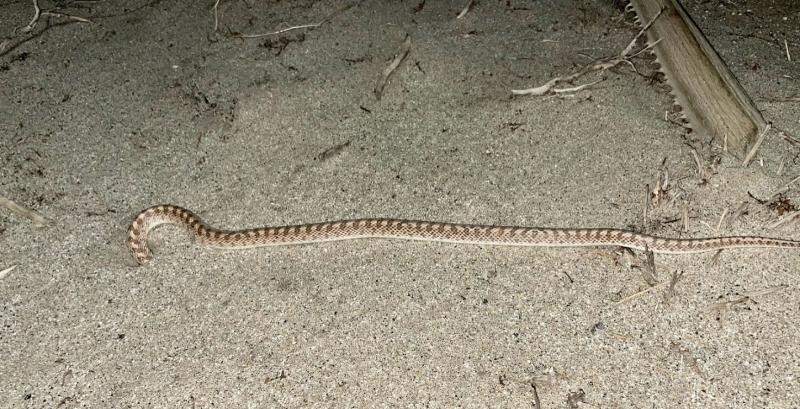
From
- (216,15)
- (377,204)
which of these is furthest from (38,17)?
(377,204)

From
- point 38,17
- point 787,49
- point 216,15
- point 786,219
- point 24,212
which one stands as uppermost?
point 38,17

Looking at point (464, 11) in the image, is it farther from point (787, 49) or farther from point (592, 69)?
point (787, 49)

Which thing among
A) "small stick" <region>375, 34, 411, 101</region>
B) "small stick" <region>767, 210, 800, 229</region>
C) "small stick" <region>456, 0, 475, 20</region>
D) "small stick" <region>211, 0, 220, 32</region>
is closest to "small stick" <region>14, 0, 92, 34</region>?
"small stick" <region>211, 0, 220, 32</region>

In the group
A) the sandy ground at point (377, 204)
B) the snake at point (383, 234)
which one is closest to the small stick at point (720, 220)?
the sandy ground at point (377, 204)

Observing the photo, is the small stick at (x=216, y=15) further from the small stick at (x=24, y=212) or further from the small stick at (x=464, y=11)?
the small stick at (x=24, y=212)

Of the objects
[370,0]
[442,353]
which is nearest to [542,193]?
[442,353]

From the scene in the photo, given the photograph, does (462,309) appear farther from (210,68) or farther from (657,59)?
(210,68)

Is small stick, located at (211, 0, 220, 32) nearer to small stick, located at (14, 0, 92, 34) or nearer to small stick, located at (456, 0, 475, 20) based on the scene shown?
small stick, located at (14, 0, 92, 34)

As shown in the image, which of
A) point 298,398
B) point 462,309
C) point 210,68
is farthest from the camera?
point 210,68
